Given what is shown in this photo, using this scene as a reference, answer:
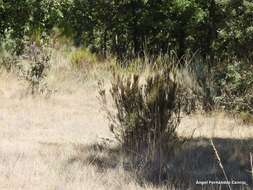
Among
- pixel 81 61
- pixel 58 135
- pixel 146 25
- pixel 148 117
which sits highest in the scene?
pixel 146 25

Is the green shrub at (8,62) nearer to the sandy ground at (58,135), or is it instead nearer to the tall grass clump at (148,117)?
the sandy ground at (58,135)

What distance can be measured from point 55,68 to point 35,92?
1.81 m

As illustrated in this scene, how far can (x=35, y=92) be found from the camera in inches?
350

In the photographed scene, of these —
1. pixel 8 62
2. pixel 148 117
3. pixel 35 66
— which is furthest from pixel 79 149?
pixel 8 62

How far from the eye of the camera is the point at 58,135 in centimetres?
635

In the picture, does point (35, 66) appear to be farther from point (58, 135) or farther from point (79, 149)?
point (79, 149)

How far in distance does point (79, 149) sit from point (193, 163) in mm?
1150

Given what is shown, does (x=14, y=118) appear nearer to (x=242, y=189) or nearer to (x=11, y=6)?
(x=242, y=189)

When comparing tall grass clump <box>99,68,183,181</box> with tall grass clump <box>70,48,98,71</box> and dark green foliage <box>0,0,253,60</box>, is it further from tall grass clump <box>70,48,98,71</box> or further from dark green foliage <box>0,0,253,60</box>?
dark green foliage <box>0,0,253,60</box>

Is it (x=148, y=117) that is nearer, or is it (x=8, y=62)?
(x=148, y=117)

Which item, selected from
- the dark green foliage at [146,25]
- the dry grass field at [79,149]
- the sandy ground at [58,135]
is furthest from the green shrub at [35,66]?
the dark green foliage at [146,25]

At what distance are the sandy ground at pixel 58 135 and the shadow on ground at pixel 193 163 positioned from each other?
0.10 metres

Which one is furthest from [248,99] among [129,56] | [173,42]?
[173,42]

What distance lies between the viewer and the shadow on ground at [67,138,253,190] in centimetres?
459
